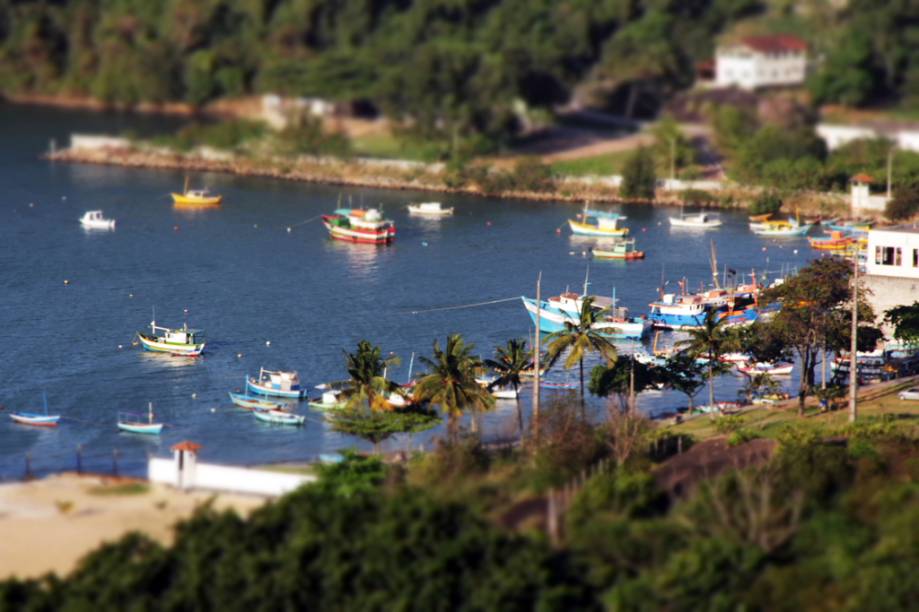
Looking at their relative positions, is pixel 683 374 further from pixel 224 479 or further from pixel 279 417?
pixel 224 479

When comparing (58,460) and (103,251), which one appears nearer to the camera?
(58,460)

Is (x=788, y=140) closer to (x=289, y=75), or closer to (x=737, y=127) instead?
(x=737, y=127)

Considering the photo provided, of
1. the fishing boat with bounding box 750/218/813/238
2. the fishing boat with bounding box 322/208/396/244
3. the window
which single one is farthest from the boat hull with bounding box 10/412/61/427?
the fishing boat with bounding box 750/218/813/238

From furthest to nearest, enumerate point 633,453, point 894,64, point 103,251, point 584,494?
1. point 894,64
2. point 103,251
3. point 633,453
4. point 584,494

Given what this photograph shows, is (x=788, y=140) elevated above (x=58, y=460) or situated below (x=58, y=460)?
above

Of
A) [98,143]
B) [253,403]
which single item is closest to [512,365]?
[253,403]

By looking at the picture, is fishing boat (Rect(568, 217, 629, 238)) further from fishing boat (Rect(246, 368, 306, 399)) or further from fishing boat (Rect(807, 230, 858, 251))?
fishing boat (Rect(246, 368, 306, 399))

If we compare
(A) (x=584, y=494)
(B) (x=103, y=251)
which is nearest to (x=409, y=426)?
(A) (x=584, y=494)
